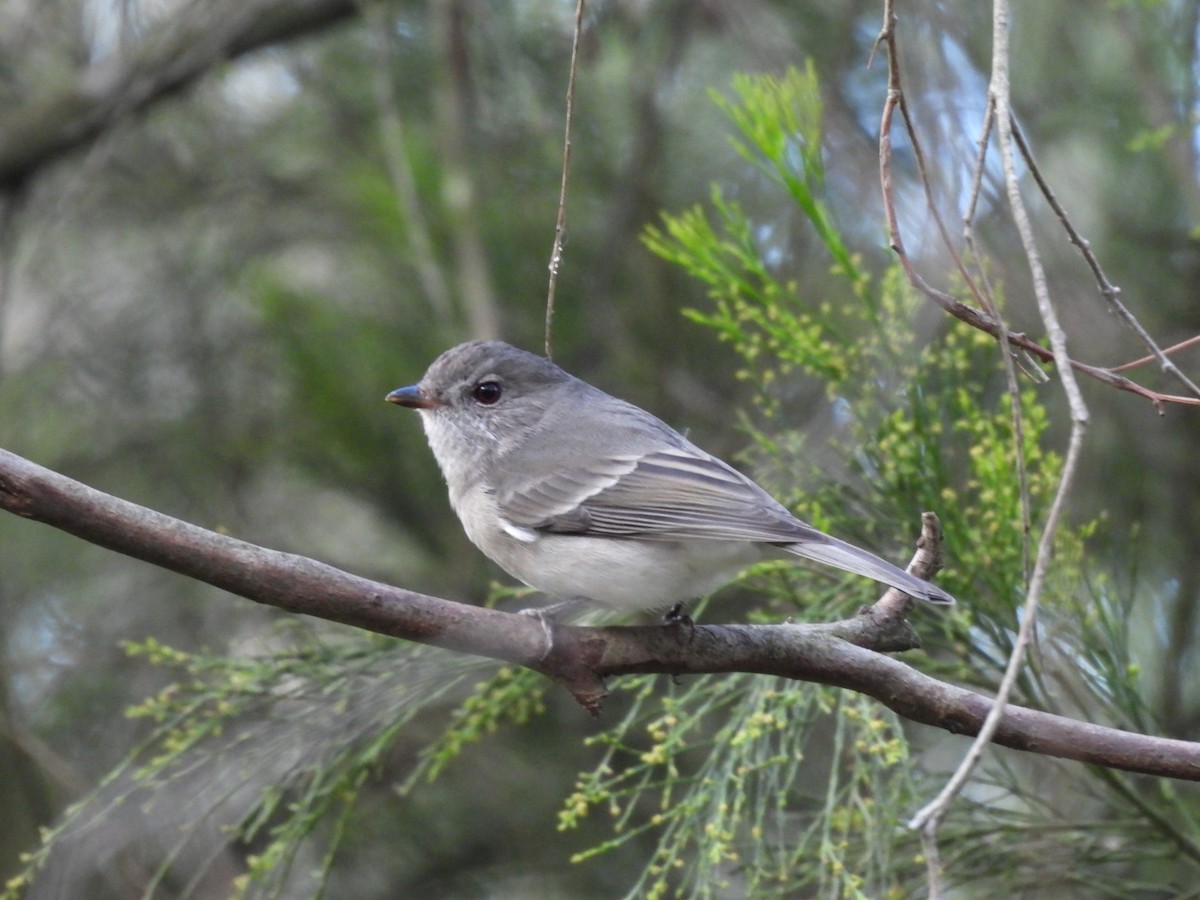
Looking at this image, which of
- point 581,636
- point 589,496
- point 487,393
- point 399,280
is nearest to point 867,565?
point 581,636

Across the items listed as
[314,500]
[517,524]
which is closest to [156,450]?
[314,500]

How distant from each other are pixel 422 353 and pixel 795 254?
150 centimetres

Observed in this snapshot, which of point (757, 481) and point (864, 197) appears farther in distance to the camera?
point (864, 197)

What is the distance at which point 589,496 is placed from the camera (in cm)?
290

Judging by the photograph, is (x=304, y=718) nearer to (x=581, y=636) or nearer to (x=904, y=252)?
(x=581, y=636)

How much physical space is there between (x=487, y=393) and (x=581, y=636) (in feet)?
3.77

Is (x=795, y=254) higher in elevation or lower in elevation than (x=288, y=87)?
lower

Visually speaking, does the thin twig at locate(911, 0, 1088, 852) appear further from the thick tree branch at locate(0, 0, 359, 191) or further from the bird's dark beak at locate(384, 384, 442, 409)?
the thick tree branch at locate(0, 0, 359, 191)

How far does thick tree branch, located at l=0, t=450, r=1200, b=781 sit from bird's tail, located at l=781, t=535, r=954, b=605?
0.30ft

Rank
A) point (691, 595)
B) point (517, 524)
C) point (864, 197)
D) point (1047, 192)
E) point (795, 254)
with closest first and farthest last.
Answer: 1. point (1047, 192)
2. point (691, 595)
3. point (517, 524)
4. point (864, 197)
5. point (795, 254)

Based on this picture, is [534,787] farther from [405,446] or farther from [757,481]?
[757,481]

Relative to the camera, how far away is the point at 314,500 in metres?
5.25

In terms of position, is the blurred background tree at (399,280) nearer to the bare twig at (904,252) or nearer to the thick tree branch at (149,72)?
the thick tree branch at (149,72)

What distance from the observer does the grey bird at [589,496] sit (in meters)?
2.61
